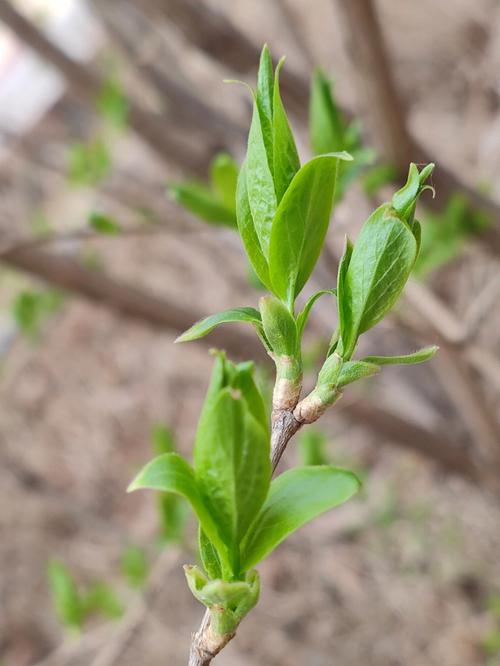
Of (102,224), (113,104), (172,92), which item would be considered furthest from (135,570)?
(172,92)

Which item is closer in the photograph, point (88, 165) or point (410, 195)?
point (410, 195)

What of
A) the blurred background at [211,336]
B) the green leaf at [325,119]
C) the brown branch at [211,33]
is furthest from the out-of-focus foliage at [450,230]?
the brown branch at [211,33]

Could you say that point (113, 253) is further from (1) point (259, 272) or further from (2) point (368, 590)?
(1) point (259, 272)

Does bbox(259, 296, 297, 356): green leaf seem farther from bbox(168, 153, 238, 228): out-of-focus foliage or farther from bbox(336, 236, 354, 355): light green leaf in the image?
bbox(168, 153, 238, 228): out-of-focus foliage

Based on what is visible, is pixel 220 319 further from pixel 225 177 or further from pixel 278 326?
pixel 225 177

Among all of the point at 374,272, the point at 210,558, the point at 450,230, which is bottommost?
the point at 210,558

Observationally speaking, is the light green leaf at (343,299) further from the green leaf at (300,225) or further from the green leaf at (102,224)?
the green leaf at (102,224)
